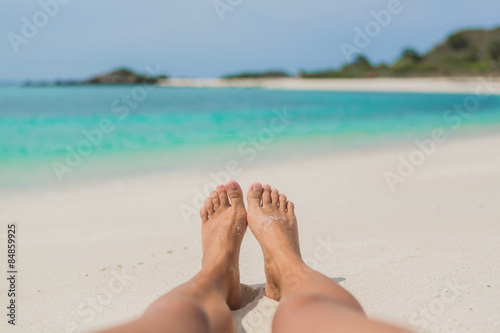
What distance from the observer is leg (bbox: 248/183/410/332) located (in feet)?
3.96

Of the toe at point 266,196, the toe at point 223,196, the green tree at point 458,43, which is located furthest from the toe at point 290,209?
the green tree at point 458,43

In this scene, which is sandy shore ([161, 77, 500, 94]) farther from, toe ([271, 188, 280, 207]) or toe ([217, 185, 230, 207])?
toe ([217, 185, 230, 207])

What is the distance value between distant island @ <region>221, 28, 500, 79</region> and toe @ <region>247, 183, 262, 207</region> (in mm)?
45797

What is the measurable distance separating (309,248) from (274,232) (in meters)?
0.61

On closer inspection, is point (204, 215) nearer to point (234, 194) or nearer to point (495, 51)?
point (234, 194)

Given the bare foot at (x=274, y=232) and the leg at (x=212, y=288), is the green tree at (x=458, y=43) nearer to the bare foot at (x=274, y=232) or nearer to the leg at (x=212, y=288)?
the bare foot at (x=274, y=232)

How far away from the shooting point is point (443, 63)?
5588 centimetres

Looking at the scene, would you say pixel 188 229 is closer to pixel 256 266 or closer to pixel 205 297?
pixel 256 266

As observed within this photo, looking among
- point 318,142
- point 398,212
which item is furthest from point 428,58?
point 398,212

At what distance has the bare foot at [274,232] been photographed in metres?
2.01

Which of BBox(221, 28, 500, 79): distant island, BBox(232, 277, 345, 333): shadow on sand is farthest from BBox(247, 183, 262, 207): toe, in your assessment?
BBox(221, 28, 500, 79): distant island

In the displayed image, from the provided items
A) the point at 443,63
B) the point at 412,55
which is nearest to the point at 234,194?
the point at 443,63

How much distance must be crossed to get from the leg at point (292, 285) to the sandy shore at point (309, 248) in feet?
0.63

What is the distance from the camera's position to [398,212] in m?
3.49
